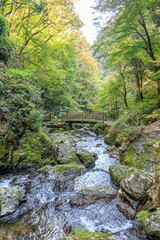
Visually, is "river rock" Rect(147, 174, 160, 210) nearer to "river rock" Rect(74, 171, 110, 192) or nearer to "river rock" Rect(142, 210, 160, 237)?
"river rock" Rect(142, 210, 160, 237)

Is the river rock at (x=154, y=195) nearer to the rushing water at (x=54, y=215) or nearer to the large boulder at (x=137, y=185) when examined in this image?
the large boulder at (x=137, y=185)

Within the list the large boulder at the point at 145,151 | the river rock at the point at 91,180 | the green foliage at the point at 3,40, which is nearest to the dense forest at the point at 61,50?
the green foliage at the point at 3,40

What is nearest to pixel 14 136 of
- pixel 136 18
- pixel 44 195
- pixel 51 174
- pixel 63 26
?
pixel 51 174

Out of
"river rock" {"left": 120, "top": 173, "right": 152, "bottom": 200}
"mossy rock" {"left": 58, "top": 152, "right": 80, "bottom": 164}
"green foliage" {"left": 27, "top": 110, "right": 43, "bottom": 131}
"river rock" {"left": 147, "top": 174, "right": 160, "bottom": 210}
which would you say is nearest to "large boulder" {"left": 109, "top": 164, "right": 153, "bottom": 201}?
"river rock" {"left": 120, "top": 173, "right": 152, "bottom": 200}

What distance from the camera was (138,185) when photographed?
2926 mm

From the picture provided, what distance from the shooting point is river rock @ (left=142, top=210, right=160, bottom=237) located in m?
2.09

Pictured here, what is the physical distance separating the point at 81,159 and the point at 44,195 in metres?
2.57

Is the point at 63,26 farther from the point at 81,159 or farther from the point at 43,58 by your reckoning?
the point at 81,159

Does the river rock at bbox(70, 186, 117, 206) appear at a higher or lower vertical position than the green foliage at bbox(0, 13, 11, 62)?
lower

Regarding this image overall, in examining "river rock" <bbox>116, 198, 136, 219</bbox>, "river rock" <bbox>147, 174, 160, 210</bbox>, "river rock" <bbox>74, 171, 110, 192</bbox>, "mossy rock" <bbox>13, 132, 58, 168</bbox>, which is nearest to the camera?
"river rock" <bbox>147, 174, 160, 210</bbox>

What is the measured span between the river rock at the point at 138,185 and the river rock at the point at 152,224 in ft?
1.87

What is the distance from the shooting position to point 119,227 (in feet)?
8.54

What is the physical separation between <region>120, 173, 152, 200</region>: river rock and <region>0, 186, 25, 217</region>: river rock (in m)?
2.85

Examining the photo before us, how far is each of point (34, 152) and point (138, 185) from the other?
4061 millimetres
